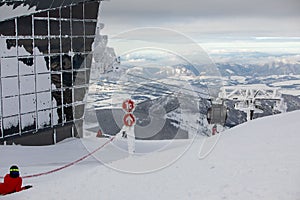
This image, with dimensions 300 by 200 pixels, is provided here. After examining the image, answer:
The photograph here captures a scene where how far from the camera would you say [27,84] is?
45.8ft

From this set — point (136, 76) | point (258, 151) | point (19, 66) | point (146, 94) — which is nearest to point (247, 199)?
point (258, 151)

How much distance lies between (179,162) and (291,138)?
2.44 m

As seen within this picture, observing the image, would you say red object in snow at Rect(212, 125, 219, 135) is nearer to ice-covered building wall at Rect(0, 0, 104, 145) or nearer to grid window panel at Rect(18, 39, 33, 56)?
ice-covered building wall at Rect(0, 0, 104, 145)

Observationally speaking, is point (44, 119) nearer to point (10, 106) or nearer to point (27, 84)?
point (27, 84)

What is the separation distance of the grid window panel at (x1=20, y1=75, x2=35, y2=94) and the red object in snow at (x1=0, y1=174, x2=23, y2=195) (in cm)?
647

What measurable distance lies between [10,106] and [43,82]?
1750 mm

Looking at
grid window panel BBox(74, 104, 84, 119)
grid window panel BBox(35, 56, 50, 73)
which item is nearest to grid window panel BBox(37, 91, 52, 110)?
grid window panel BBox(35, 56, 50, 73)

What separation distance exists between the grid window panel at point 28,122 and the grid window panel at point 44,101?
451 millimetres

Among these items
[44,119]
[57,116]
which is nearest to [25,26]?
[44,119]

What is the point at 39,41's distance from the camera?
14273mm

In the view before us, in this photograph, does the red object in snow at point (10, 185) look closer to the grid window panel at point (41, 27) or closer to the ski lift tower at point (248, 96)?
the grid window panel at point (41, 27)

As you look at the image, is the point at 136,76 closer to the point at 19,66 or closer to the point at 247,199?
the point at 19,66

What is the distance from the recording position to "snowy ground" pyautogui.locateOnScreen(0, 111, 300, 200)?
247 inches

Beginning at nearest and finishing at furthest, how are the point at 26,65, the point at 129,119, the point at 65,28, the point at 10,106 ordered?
the point at 129,119, the point at 10,106, the point at 26,65, the point at 65,28
